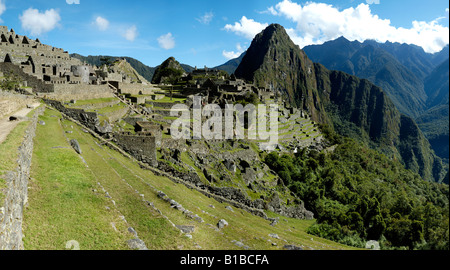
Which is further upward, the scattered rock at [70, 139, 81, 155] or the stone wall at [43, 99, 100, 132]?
the stone wall at [43, 99, 100, 132]

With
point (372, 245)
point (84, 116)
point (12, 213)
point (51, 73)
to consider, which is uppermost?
point (51, 73)

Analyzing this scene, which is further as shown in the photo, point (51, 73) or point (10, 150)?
point (51, 73)

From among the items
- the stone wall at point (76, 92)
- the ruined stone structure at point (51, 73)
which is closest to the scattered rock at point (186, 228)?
the stone wall at point (76, 92)

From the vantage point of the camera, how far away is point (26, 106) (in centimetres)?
2470

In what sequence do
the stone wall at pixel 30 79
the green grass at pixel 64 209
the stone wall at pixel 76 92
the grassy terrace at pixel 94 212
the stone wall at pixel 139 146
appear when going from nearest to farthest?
the green grass at pixel 64 209
the grassy terrace at pixel 94 212
the stone wall at pixel 139 146
the stone wall at pixel 30 79
the stone wall at pixel 76 92

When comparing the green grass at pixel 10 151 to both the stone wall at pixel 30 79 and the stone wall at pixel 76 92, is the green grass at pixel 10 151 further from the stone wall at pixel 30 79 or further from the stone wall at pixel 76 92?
the stone wall at pixel 30 79

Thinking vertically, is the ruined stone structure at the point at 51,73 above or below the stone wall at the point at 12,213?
above

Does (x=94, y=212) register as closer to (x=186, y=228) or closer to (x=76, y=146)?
(x=186, y=228)

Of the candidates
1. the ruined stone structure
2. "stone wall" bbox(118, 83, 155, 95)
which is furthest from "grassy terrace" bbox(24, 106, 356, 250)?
"stone wall" bbox(118, 83, 155, 95)

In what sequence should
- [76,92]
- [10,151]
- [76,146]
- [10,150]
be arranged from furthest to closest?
[76,92]
[76,146]
[10,150]
[10,151]

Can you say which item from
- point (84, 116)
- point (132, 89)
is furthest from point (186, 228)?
point (132, 89)

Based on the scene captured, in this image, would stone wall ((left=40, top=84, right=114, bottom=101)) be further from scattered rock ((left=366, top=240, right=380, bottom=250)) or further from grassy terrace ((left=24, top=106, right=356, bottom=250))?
scattered rock ((left=366, top=240, right=380, bottom=250))

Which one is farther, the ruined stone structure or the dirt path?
the ruined stone structure
